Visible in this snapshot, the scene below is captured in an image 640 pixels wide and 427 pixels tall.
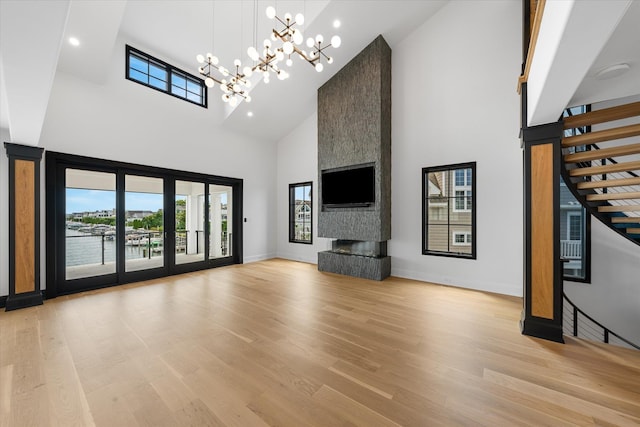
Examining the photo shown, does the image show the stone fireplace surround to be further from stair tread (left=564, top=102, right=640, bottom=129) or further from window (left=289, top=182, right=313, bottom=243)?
stair tread (left=564, top=102, right=640, bottom=129)

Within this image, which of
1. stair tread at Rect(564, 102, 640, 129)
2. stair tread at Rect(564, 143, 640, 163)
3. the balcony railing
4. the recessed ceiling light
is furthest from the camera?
the balcony railing

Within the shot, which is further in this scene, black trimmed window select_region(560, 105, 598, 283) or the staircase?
black trimmed window select_region(560, 105, 598, 283)

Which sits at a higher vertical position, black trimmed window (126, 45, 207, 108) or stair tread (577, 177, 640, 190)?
black trimmed window (126, 45, 207, 108)

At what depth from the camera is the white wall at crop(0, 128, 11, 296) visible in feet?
11.9

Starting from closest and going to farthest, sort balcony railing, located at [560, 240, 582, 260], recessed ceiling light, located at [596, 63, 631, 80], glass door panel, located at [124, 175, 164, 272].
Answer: recessed ceiling light, located at [596, 63, 631, 80] < balcony railing, located at [560, 240, 582, 260] < glass door panel, located at [124, 175, 164, 272]

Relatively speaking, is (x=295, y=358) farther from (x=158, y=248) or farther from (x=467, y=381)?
(x=158, y=248)

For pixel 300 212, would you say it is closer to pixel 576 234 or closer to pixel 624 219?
pixel 576 234

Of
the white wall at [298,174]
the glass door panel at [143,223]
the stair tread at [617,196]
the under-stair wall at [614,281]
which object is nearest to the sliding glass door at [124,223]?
the glass door panel at [143,223]

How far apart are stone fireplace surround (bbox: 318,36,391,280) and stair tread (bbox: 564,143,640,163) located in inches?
108

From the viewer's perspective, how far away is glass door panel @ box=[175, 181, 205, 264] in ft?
18.5

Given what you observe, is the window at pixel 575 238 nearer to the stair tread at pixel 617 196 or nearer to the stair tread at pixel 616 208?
the stair tread at pixel 616 208

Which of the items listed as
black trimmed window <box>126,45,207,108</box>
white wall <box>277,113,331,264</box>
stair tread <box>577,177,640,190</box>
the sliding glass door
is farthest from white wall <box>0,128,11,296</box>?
stair tread <box>577,177,640,190</box>

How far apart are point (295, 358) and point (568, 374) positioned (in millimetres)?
2308

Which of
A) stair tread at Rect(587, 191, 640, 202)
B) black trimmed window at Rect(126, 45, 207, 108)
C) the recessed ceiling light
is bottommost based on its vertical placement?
stair tread at Rect(587, 191, 640, 202)
